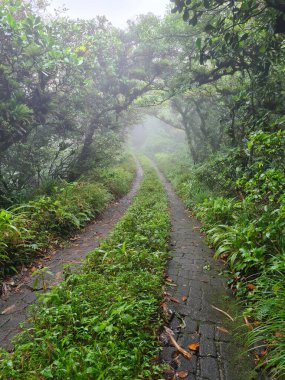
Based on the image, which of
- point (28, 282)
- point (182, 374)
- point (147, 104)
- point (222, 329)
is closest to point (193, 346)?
point (182, 374)

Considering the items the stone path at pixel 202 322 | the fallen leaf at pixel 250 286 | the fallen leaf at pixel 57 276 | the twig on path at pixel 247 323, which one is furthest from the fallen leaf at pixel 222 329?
the fallen leaf at pixel 57 276

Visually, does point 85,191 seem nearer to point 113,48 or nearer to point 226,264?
point 226,264

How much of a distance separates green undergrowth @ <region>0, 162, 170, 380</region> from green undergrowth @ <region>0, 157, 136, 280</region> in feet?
4.72

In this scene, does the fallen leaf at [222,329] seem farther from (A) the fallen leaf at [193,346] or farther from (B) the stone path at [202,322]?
(A) the fallen leaf at [193,346]

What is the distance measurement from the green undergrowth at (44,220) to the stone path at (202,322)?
269 cm

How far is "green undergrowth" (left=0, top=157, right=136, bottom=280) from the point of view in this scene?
4652mm

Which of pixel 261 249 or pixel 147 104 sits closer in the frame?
pixel 261 249

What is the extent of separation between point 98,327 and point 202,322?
131 cm

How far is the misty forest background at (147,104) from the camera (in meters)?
4.22

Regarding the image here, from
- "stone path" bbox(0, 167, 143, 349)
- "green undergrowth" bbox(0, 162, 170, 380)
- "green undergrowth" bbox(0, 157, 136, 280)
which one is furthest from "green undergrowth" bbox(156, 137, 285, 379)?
"green undergrowth" bbox(0, 157, 136, 280)

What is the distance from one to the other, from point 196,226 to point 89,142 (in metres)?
8.00

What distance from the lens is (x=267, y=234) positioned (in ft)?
12.7

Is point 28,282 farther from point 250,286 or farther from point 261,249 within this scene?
point 261,249

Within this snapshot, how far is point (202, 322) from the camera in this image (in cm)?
310
